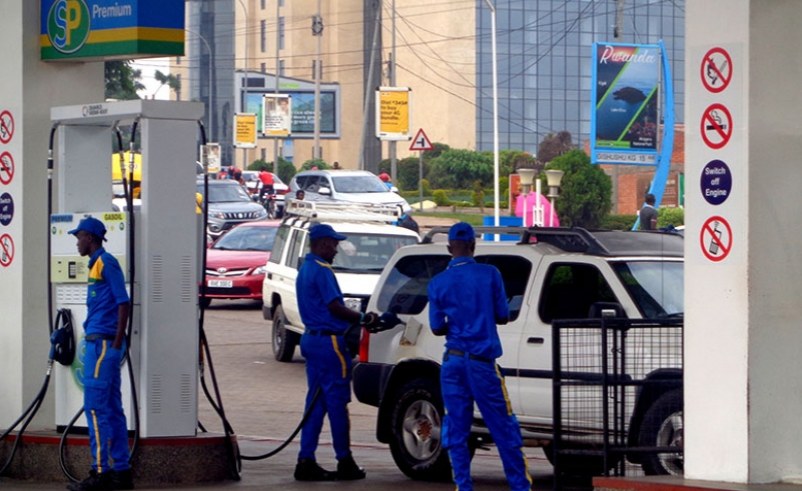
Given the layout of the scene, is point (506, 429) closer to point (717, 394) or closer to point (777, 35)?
point (717, 394)

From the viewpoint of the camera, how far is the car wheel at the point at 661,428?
9945 mm

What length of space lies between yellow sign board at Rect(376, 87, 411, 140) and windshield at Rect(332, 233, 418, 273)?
35551mm

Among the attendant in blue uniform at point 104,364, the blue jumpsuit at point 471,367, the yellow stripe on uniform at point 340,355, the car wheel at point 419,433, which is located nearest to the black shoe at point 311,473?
the car wheel at point 419,433

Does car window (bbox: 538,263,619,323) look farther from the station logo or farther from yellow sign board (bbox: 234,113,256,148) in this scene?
yellow sign board (bbox: 234,113,256,148)

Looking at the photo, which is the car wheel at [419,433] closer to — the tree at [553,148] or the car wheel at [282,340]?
the car wheel at [282,340]

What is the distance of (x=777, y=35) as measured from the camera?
8.78 metres

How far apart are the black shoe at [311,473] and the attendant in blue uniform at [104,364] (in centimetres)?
152

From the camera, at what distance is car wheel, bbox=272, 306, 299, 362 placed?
69.8 feet

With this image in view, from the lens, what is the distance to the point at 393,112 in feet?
189

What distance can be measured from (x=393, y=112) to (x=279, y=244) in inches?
1407

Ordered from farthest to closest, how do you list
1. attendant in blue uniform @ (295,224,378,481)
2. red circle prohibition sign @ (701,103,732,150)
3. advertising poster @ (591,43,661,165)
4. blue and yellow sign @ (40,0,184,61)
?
1. advertising poster @ (591,43,661,165)
2. attendant in blue uniform @ (295,224,378,481)
3. blue and yellow sign @ (40,0,184,61)
4. red circle prohibition sign @ (701,103,732,150)

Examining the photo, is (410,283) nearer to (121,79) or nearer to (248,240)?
(248,240)

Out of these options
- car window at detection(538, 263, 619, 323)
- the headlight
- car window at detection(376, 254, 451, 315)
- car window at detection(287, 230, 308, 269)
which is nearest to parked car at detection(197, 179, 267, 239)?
car window at detection(287, 230, 308, 269)

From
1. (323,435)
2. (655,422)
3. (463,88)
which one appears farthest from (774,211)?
(463,88)
